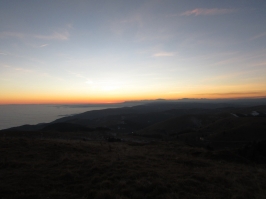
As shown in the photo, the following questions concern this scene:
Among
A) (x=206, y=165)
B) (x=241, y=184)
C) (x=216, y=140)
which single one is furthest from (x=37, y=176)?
(x=216, y=140)

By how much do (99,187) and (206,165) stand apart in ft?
32.7

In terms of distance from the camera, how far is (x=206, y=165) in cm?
1462

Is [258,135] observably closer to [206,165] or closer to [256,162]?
[256,162]

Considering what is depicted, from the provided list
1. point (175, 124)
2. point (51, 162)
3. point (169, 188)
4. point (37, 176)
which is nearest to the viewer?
point (169, 188)

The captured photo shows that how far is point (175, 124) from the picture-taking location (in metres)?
104

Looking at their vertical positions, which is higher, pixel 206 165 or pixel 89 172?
pixel 89 172

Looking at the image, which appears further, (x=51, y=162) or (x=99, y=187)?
(x=51, y=162)

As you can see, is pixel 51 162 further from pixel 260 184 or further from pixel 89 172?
pixel 260 184

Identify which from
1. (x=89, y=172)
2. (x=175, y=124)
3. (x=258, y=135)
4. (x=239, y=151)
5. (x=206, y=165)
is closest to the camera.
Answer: (x=89, y=172)

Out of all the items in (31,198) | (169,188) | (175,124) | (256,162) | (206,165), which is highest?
(31,198)

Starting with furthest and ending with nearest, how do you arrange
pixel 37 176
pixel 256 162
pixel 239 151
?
pixel 239 151 → pixel 256 162 → pixel 37 176

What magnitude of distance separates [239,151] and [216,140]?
30204mm

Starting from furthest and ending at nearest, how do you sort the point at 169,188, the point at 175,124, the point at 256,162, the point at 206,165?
the point at 175,124, the point at 256,162, the point at 206,165, the point at 169,188

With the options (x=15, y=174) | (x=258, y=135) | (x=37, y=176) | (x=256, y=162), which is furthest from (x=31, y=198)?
(x=258, y=135)
